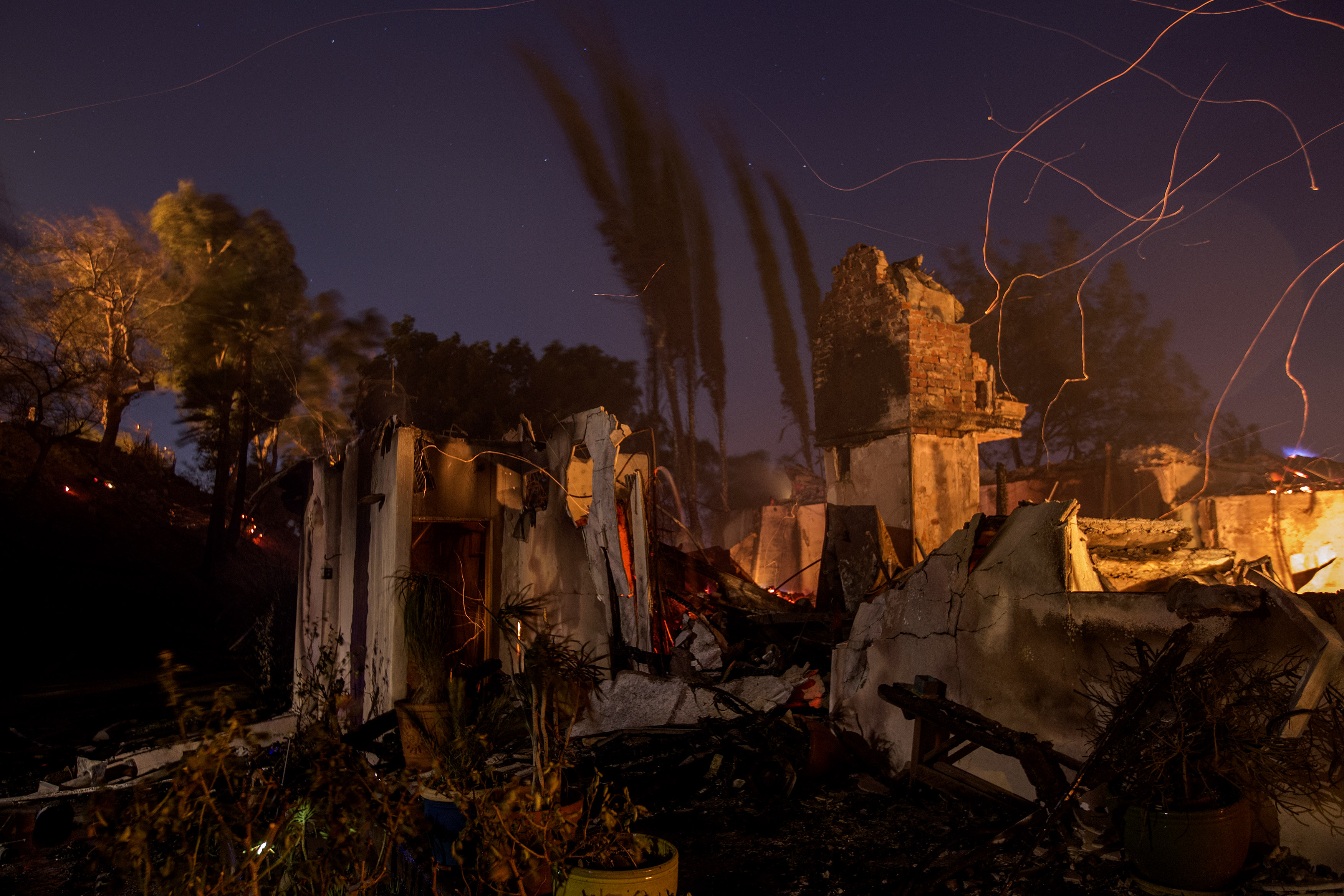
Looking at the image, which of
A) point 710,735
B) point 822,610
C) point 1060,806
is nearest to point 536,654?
point 710,735

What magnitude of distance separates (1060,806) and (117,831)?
494 cm

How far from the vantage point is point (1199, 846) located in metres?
4.20

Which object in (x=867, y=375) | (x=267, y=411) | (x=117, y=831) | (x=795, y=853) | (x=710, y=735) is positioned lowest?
(x=795, y=853)

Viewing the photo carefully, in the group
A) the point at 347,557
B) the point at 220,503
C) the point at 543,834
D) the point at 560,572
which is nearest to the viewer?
the point at 543,834

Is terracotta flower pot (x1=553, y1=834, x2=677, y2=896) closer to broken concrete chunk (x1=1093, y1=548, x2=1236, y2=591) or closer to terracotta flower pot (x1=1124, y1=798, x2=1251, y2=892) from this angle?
terracotta flower pot (x1=1124, y1=798, x2=1251, y2=892)

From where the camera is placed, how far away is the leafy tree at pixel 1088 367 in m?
24.0

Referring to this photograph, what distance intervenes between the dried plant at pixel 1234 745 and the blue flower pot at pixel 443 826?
400 centimetres

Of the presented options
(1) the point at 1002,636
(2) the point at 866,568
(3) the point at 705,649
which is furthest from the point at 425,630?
(1) the point at 1002,636

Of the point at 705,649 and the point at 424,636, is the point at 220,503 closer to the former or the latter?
the point at 424,636

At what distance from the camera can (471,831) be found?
3.65 metres

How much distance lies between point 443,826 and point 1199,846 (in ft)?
14.2

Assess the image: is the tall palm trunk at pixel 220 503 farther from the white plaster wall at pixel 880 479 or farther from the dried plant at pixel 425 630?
the white plaster wall at pixel 880 479

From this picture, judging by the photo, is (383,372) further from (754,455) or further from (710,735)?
(710,735)

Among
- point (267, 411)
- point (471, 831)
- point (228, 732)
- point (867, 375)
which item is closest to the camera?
point (228, 732)
